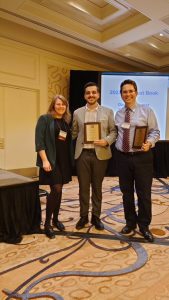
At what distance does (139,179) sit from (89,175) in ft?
1.60

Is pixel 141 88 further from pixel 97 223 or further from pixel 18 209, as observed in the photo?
pixel 18 209

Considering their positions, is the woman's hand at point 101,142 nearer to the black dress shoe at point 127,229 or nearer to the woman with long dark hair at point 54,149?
the woman with long dark hair at point 54,149

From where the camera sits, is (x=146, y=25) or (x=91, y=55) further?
(x=91, y=55)

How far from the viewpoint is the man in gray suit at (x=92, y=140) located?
2248mm

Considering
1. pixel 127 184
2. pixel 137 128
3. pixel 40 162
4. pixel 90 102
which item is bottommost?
pixel 127 184

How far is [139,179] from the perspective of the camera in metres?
2.15

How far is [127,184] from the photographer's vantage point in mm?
2273

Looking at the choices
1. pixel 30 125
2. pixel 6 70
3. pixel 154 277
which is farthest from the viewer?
pixel 30 125

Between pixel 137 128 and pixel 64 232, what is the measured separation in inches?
46.8

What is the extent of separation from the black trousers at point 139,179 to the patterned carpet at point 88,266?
267mm

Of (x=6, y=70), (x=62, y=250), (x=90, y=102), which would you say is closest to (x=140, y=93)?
(x=6, y=70)

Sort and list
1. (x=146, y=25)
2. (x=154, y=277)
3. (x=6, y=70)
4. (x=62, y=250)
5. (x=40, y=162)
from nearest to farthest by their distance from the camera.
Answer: (x=154, y=277)
(x=62, y=250)
(x=40, y=162)
(x=146, y=25)
(x=6, y=70)

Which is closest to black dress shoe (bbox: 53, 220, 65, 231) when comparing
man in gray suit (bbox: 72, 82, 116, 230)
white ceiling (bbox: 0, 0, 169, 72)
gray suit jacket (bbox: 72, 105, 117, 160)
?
man in gray suit (bbox: 72, 82, 116, 230)

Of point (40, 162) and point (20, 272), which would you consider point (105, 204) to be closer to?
point (40, 162)
